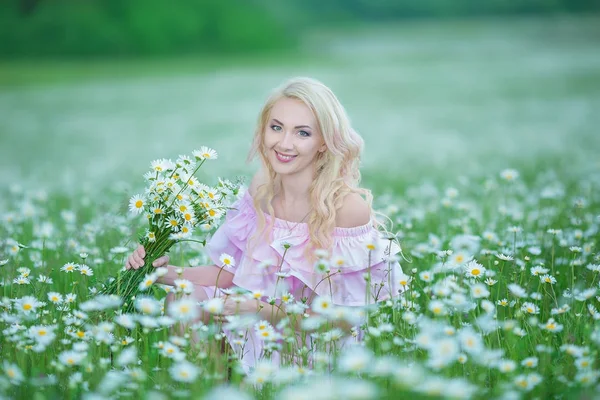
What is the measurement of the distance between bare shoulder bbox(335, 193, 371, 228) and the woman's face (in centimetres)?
27

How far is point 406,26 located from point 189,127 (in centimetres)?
961

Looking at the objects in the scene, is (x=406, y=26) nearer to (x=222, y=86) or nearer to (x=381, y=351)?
(x=222, y=86)

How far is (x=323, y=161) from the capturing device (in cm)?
325

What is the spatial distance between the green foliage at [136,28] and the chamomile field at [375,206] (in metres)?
0.62

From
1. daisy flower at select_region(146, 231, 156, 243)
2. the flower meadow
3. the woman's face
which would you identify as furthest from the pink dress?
daisy flower at select_region(146, 231, 156, 243)

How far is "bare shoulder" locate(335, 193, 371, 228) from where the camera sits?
3.17 metres

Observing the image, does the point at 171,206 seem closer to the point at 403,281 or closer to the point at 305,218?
the point at 305,218

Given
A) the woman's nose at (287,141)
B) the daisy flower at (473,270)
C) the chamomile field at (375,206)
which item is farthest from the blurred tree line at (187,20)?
the daisy flower at (473,270)

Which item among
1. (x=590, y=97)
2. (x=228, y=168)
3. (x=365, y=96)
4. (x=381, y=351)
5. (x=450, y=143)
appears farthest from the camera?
(x=365, y=96)

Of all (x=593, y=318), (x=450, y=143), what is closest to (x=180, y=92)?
(x=450, y=143)

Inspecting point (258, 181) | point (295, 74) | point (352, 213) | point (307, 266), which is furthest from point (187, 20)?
point (307, 266)

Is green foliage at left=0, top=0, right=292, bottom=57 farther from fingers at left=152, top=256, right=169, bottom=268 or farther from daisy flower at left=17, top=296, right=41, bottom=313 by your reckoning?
daisy flower at left=17, top=296, right=41, bottom=313

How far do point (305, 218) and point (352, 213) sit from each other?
0.72 ft

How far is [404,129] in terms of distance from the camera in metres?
12.9
